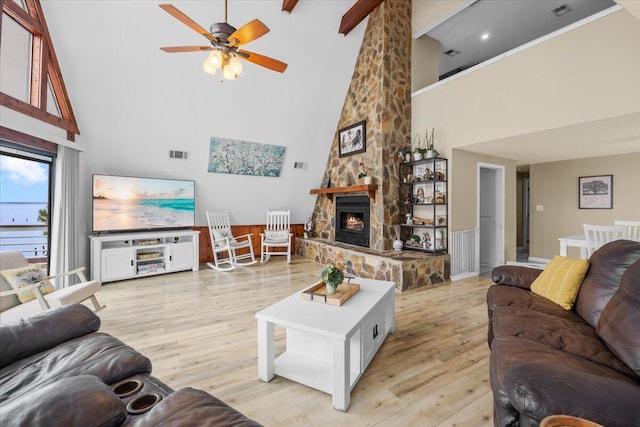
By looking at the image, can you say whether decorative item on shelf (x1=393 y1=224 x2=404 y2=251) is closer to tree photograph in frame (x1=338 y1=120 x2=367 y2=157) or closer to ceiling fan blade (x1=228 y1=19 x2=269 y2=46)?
tree photograph in frame (x1=338 y1=120 x2=367 y2=157)

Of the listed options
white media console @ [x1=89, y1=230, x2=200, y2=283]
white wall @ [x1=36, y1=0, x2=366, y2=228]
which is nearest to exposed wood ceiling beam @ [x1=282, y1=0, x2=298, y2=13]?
white wall @ [x1=36, y1=0, x2=366, y2=228]

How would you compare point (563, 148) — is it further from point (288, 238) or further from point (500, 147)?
point (288, 238)

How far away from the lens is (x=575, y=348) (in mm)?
1469

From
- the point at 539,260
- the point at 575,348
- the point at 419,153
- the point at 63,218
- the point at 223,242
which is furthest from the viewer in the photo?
the point at 539,260

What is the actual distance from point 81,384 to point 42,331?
0.88 m

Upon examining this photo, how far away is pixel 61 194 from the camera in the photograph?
3.60 meters

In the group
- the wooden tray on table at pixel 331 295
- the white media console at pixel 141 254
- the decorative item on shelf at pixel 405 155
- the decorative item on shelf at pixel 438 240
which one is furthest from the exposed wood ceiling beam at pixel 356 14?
the white media console at pixel 141 254

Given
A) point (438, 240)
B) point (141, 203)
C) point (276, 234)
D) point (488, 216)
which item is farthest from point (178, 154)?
point (488, 216)

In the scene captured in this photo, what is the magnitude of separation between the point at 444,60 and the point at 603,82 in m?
3.61

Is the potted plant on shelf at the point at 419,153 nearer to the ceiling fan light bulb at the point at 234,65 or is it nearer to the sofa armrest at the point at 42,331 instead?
the ceiling fan light bulb at the point at 234,65

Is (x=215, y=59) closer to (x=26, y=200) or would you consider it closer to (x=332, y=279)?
(x=332, y=279)

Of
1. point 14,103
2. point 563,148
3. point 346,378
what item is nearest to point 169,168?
point 14,103

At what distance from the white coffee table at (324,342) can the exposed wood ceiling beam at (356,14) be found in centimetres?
412

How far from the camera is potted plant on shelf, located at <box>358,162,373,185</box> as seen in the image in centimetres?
474
